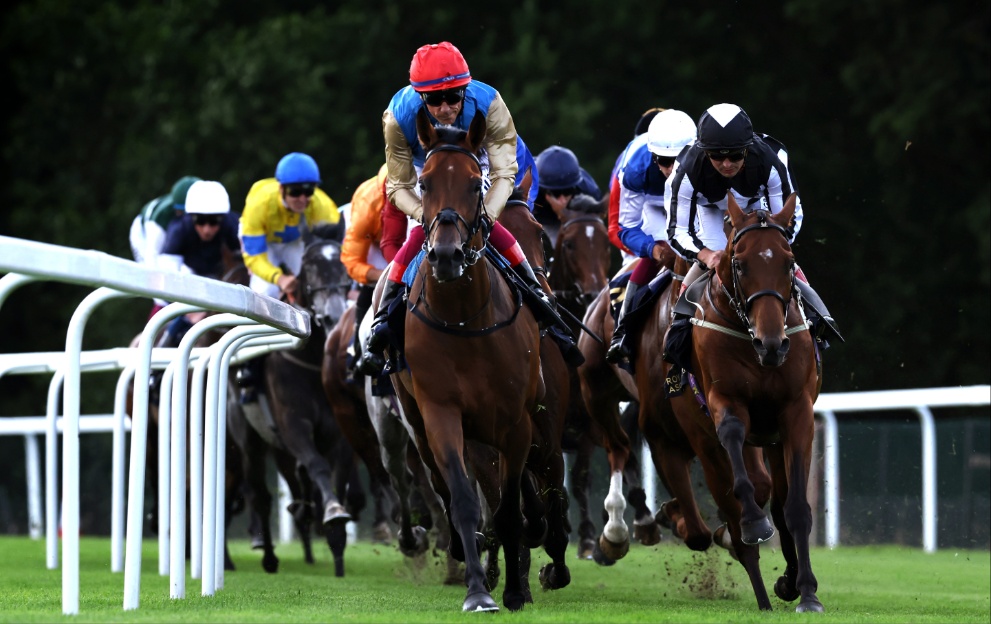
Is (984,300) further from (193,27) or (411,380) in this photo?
(411,380)

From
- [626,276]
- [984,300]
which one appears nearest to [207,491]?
[626,276]

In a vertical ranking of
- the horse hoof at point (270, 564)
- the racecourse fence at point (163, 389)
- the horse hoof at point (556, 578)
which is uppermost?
the racecourse fence at point (163, 389)

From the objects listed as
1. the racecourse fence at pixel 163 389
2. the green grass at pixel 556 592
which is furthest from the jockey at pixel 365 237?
the green grass at pixel 556 592

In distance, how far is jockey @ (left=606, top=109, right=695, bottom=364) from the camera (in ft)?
28.9

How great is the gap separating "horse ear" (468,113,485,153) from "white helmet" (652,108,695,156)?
82.8 inches

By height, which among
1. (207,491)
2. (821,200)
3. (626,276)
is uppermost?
(821,200)

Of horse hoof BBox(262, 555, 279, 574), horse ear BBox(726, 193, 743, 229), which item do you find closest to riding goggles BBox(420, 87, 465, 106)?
horse ear BBox(726, 193, 743, 229)

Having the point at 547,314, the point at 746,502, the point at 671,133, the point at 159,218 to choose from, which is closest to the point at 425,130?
the point at 547,314

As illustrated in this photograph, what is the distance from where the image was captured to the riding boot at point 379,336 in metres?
7.21

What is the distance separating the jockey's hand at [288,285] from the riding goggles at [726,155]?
4212mm

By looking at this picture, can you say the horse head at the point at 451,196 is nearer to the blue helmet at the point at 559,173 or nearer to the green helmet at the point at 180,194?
the blue helmet at the point at 559,173

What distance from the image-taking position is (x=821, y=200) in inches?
767

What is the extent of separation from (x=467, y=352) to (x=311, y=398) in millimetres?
4329

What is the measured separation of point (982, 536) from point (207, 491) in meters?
6.27
